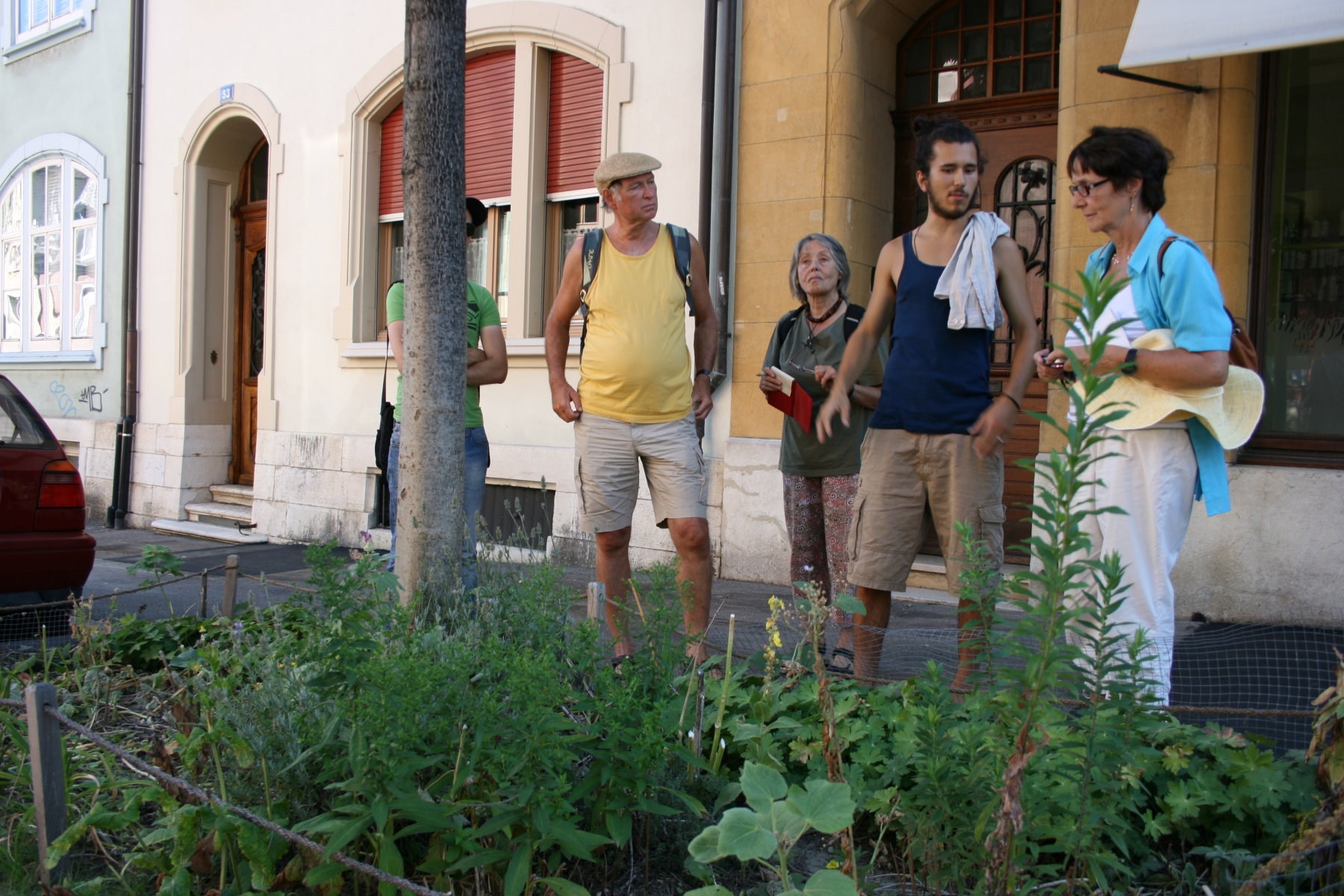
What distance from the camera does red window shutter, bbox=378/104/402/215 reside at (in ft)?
32.2

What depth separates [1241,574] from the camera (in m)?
5.63

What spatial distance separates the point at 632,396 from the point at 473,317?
124 centimetres

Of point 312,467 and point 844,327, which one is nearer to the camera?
point 844,327

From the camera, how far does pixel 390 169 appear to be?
32.4ft

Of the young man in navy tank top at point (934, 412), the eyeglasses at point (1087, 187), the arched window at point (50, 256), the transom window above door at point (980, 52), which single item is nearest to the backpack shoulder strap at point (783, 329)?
the young man in navy tank top at point (934, 412)

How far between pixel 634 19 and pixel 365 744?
6793mm

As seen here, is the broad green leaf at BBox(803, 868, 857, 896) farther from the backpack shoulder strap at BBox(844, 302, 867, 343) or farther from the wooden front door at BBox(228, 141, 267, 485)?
the wooden front door at BBox(228, 141, 267, 485)

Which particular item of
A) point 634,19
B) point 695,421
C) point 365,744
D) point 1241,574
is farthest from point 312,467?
point 365,744

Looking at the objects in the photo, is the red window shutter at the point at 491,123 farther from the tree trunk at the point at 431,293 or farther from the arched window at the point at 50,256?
the arched window at the point at 50,256

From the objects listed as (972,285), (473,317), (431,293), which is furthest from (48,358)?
(972,285)

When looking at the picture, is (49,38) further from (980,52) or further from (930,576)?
(930,576)

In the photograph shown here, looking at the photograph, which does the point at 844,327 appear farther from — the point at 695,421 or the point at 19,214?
the point at 19,214

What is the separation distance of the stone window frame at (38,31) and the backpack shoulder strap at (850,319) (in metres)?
11.7

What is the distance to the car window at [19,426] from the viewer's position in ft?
18.9
